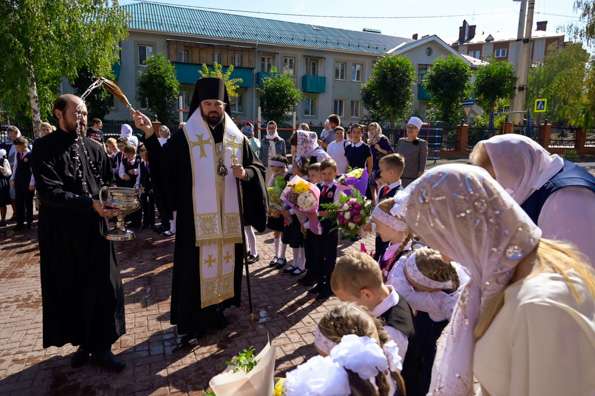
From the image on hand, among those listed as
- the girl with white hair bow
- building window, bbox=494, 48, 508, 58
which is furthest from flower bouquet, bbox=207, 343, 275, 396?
building window, bbox=494, 48, 508, 58

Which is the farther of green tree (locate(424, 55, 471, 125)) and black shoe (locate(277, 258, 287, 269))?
green tree (locate(424, 55, 471, 125))

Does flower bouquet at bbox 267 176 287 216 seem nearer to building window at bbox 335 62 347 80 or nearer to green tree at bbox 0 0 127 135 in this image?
green tree at bbox 0 0 127 135

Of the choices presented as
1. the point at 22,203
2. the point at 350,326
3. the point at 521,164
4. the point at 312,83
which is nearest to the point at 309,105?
the point at 312,83

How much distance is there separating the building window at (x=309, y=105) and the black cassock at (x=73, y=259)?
34.5 metres

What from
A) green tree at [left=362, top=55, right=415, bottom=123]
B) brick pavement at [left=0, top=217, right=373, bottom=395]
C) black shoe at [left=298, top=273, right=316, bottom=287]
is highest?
green tree at [left=362, top=55, right=415, bottom=123]

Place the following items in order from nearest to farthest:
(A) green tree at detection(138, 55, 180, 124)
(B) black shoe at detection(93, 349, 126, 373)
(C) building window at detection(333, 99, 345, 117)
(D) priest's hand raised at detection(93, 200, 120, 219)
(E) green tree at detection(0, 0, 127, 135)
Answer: (D) priest's hand raised at detection(93, 200, 120, 219), (B) black shoe at detection(93, 349, 126, 373), (E) green tree at detection(0, 0, 127, 135), (A) green tree at detection(138, 55, 180, 124), (C) building window at detection(333, 99, 345, 117)

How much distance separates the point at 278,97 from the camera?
95.7 feet

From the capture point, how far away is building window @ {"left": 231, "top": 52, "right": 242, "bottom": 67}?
34.2 meters

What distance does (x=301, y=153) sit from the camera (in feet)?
24.5

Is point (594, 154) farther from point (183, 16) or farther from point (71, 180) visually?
point (71, 180)

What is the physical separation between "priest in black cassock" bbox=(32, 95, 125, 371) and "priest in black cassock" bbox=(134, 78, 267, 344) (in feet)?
2.06

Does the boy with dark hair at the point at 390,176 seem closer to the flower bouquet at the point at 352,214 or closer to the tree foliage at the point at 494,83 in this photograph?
the flower bouquet at the point at 352,214

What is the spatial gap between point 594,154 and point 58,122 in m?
35.9

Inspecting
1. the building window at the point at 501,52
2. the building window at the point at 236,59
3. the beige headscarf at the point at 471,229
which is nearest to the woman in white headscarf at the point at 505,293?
the beige headscarf at the point at 471,229
